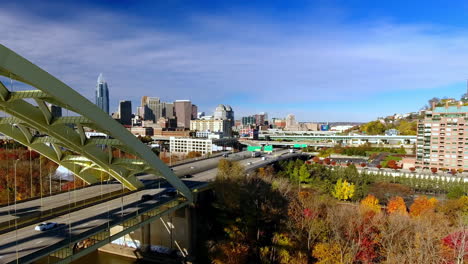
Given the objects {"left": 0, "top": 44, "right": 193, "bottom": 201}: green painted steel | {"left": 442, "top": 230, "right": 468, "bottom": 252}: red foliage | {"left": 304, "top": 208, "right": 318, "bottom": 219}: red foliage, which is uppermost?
{"left": 0, "top": 44, "right": 193, "bottom": 201}: green painted steel

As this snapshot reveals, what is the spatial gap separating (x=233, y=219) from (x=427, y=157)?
4825cm

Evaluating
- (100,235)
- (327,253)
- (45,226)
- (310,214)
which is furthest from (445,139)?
(45,226)

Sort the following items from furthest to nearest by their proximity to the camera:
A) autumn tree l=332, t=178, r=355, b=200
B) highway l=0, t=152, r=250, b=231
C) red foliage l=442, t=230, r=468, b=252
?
1. autumn tree l=332, t=178, r=355, b=200
2. red foliage l=442, t=230, r=468, b=252
3. highway l=0, t=152, r=250, b=231

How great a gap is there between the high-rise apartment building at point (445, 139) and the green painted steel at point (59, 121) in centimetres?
5096

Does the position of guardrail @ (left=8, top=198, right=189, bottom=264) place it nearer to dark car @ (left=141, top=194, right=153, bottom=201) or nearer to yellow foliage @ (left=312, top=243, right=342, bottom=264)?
dark car @ (left=141, top=194, right=153, bottom=201)

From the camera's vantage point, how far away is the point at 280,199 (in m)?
26.8

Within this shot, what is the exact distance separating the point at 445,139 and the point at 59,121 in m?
61.6

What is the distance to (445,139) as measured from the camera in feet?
180

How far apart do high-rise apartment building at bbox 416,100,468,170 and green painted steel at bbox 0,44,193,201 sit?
167ft

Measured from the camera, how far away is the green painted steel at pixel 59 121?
11723 mm

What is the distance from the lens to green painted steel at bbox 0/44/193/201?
11723 mm

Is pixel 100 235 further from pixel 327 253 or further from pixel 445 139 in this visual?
pixel 445 139

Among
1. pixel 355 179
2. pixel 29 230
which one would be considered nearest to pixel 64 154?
pixel 29 230

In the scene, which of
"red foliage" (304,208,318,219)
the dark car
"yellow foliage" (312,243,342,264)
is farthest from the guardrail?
"yellow foliage" (312,243,342,264)
